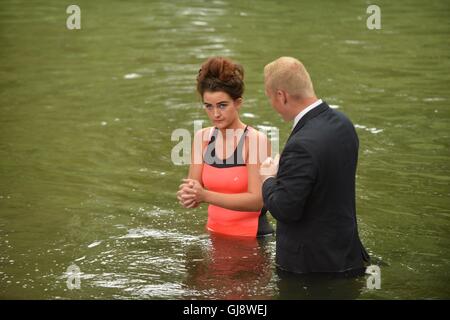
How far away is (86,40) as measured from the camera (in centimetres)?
1494

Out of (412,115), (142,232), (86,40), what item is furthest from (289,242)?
(86,40)

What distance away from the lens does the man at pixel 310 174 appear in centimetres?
554

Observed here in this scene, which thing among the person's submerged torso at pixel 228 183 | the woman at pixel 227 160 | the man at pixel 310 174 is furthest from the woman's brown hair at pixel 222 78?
the man at pixel 310 174

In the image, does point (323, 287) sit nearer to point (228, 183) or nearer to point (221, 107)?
point (228, 183)

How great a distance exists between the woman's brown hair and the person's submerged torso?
356 mm

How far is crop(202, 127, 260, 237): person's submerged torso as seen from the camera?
6586mm

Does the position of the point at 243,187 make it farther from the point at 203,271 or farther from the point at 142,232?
the point at 142,232

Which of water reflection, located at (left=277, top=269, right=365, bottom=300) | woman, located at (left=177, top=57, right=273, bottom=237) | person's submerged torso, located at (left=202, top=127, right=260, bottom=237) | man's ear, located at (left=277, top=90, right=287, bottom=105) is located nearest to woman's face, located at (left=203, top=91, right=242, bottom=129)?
woman, located at (left=177, top=57, right=273, bottom=237)

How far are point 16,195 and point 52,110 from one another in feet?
9.97

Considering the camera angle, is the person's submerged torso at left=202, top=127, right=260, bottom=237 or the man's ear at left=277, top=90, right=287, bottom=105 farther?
the person's submerged torso at left=202, top=127, right=260, bottom=237

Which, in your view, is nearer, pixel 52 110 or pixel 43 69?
pixel 52 110

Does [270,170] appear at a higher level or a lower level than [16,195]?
higher

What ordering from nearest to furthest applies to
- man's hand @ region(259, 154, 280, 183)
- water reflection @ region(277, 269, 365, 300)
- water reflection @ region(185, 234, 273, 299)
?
1. man's hand @ region(259, 154, 280, 183)
2. water reflection @ region(277, 269, 365, 300)
3. water reflection @ region(185, 234, 273, 299)

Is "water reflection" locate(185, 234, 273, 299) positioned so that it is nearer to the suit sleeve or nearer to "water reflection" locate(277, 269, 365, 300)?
"water reflection" locate(277, 269, 365, 300)
